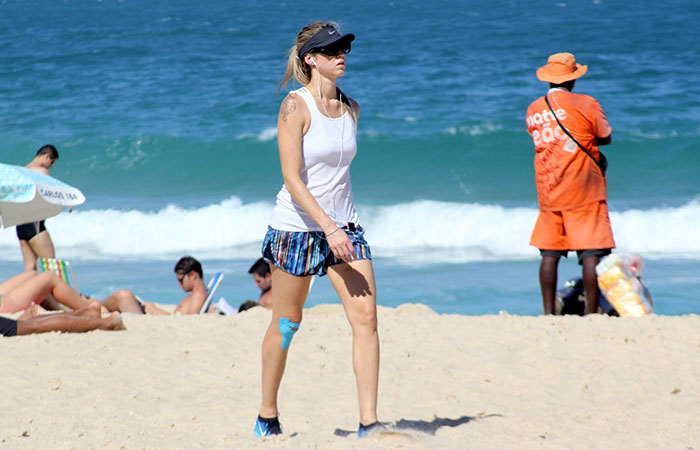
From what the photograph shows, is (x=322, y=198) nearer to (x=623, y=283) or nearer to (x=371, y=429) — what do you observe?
(x=371, y=429)

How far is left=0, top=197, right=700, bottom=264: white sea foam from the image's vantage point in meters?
11.9

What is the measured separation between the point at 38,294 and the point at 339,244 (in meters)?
4.38

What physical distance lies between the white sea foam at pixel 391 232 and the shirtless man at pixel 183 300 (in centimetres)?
407

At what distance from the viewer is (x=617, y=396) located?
417 cm

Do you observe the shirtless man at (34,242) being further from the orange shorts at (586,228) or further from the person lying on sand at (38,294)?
the orange shorts at (586,228)

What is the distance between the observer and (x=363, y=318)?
124 inches

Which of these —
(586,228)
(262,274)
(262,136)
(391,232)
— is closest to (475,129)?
(262,136)

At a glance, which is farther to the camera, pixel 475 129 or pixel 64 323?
pixel 475 129

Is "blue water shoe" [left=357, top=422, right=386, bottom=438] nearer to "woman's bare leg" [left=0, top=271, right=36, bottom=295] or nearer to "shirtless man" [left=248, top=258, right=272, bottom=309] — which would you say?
"woman's bare leg" [left=0, top=271, right=36, bottom=295]

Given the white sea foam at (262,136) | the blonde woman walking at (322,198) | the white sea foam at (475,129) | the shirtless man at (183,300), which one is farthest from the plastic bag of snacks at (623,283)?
the white sea foam at (262,136)

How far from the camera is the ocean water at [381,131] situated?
37.0ft

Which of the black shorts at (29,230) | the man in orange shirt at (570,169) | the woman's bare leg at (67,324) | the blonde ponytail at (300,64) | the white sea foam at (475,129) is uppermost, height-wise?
the blonde ponytail at (300,64)

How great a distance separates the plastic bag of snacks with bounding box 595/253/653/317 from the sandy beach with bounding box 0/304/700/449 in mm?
341

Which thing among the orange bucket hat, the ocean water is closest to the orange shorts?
the orange bucket hat
